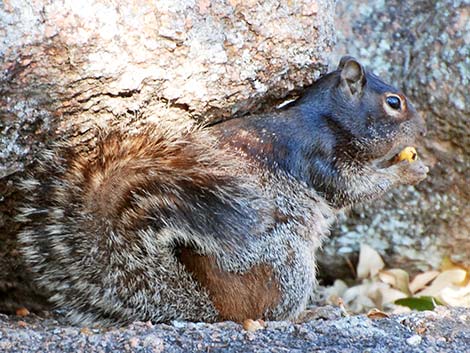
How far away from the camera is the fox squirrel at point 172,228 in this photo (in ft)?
8.95

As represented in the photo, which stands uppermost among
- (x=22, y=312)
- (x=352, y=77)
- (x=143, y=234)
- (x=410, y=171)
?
(x=352, y=77)

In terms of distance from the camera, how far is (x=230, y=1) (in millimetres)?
2770

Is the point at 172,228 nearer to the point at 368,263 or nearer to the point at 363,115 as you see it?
the point at 363,115

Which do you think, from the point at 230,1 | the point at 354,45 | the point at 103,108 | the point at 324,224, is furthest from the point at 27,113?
the point at 354,45

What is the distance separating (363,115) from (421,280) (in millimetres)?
822

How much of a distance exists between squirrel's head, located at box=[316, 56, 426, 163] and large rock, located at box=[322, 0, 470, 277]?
37 centimetres

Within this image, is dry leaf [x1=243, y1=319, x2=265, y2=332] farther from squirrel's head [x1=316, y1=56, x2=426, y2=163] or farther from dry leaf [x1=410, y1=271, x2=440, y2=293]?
dry leaf [x1=410, y1=271, x2=440, y2=293]

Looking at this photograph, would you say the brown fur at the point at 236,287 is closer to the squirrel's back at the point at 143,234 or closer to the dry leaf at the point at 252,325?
the squirrel's back at the point at 143,234

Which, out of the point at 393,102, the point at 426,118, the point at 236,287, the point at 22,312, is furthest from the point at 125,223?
the point at 426,118

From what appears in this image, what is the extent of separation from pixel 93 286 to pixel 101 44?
2.32 feet

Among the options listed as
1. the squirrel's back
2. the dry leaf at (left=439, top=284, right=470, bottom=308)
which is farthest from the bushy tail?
the dry leaf at (left=439, top=284, right=470, bottom=308)

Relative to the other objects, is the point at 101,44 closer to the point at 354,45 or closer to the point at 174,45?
the point at 174,45

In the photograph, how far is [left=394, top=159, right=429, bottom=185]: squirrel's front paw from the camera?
3.35 meters

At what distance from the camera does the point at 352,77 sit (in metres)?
3.24
